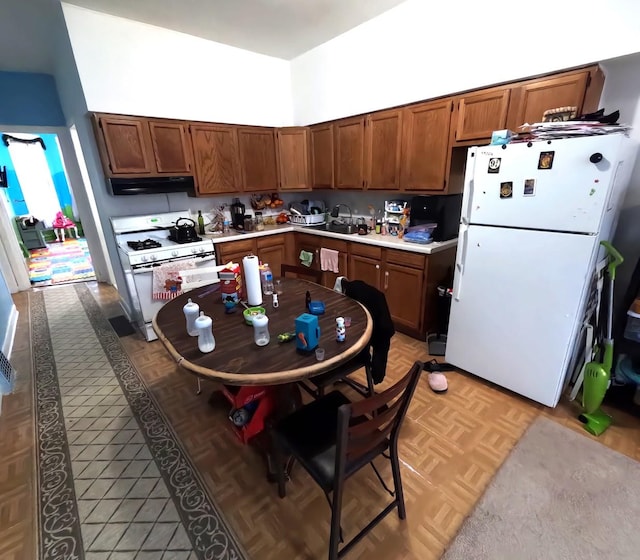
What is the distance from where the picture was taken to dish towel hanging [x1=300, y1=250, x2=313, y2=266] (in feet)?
11.9

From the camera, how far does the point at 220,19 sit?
9.00ft

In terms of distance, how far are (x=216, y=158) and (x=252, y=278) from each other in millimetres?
2259

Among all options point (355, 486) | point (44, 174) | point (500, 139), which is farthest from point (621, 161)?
point (44, 174)

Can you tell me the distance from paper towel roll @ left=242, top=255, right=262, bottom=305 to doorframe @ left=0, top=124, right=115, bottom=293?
3420mm

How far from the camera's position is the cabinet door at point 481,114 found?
2.17 metres

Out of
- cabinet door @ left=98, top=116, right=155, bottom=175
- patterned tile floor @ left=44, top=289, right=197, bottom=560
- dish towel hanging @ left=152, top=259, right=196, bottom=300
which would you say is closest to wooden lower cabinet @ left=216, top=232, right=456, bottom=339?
dish towel hanging @ left=152, top=259, right=196, bottom=300

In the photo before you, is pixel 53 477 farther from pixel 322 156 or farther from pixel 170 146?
pixel 322 156

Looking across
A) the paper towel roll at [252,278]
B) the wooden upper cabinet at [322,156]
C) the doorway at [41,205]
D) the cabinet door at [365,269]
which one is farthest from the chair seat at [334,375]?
the doorway at [41,205]

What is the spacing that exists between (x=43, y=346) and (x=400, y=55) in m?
4.42

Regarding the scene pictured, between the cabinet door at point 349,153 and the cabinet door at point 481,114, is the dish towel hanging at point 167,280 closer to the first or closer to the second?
the cabinet door at point 349,153

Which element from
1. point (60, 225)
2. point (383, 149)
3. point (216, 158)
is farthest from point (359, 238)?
point (60, 225)

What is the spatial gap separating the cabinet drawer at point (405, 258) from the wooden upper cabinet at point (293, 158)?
1.65 meters

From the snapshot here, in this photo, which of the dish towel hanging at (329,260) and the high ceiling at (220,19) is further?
the dish towel hanging at (329,260)

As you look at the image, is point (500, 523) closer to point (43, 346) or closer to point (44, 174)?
point (43, 346)
